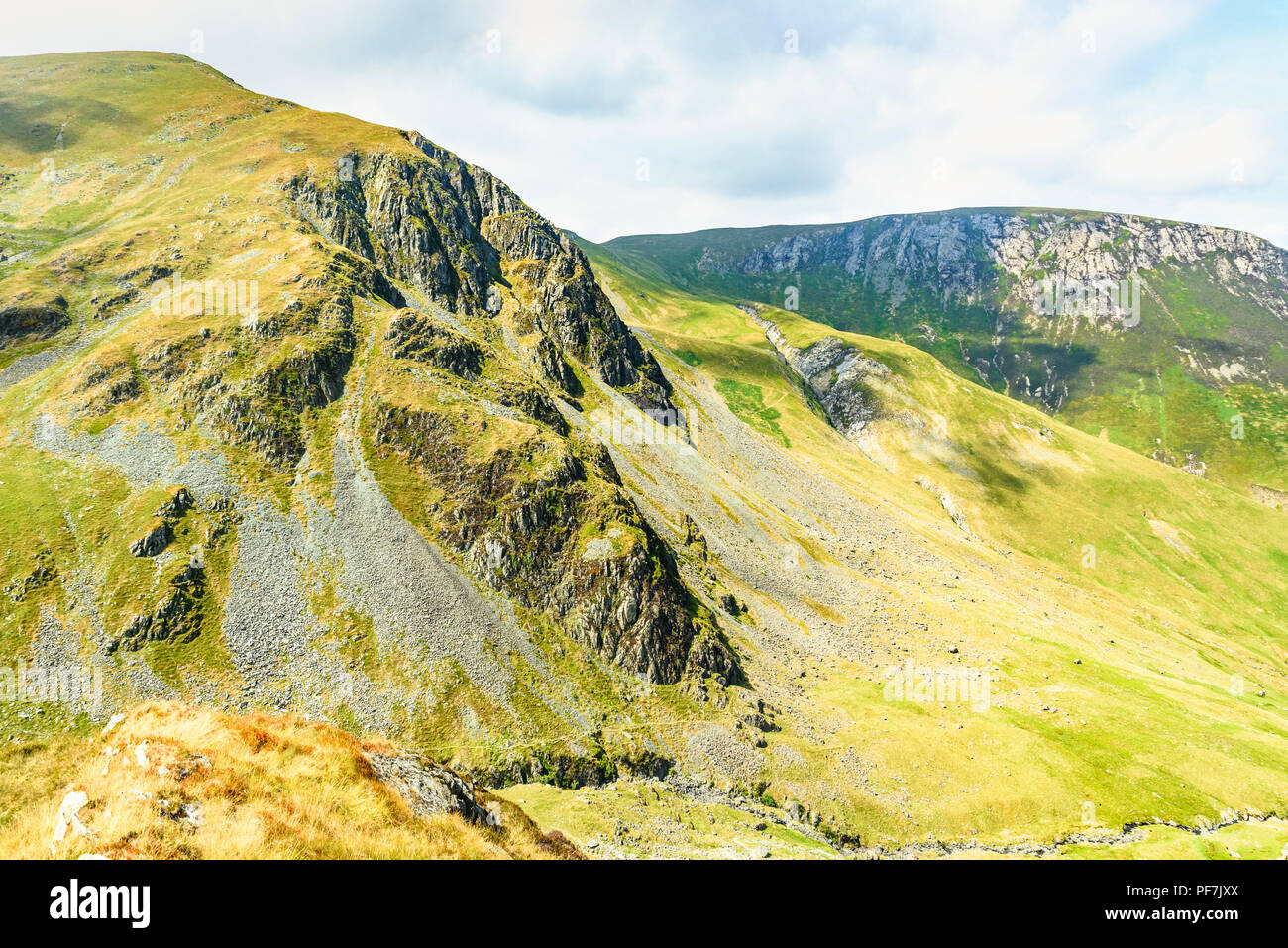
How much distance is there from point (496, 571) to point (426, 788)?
153 feet

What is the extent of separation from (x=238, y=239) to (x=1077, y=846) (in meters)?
150

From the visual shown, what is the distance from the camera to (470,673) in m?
54.1

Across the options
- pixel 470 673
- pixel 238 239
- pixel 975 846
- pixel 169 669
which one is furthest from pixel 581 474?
pixel 238 239

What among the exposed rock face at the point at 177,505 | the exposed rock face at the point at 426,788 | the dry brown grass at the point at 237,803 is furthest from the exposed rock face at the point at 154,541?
the exposed rock face at the point at 426,788

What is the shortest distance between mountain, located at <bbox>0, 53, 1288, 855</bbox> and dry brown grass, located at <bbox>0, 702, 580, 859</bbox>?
1307 cm

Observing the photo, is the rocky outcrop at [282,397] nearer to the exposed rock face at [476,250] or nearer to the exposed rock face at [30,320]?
the exposed rock face at [30,320]

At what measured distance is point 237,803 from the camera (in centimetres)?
1365

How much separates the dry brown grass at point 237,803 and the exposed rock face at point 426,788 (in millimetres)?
663

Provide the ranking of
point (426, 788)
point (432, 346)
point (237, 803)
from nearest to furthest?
point (237, 803) < point (426, 788) < point (432, 346)

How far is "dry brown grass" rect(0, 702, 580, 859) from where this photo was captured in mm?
11289

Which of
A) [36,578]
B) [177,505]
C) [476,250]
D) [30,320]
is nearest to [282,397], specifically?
[177,505]

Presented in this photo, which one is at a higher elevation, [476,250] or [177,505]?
[476,250]

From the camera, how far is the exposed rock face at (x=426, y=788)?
18.4m

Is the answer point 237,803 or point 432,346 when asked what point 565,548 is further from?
point 237,803
